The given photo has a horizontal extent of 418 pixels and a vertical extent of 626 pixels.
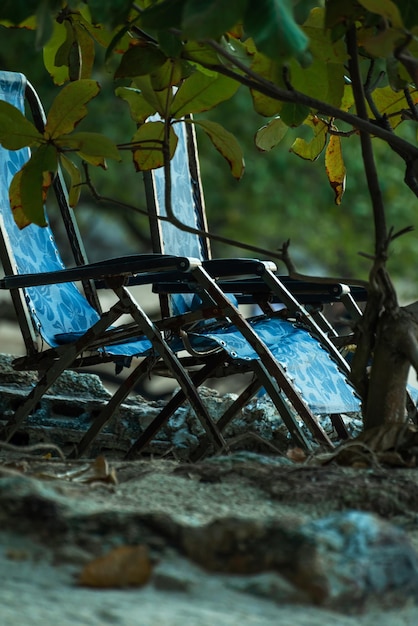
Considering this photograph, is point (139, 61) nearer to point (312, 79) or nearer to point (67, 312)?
point (312, 79)

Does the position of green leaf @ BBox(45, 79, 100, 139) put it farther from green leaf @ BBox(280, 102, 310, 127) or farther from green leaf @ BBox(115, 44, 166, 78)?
green leaf @ BBox(280, 102, 310, 127)

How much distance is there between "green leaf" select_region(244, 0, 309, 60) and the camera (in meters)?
1.85

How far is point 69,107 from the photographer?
106 inches

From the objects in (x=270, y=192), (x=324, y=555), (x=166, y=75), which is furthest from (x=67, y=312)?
(x=270, y=192)

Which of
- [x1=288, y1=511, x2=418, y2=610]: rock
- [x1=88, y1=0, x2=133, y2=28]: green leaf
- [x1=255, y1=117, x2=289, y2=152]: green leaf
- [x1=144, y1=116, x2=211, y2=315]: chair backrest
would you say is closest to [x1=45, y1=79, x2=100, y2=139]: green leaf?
[x1=88, y1=0, x2=133, y2=28]: green leaf

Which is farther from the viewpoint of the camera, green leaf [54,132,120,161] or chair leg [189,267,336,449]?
chair leg [189,267,336,449]

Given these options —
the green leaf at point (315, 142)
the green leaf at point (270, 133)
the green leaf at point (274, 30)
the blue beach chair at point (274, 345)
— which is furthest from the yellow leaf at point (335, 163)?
the green leaf at point (274, 30)

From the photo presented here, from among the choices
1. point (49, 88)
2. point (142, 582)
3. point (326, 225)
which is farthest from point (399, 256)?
point (142, 582)

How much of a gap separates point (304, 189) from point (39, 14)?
37.8 feet

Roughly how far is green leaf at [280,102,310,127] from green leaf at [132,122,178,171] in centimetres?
32

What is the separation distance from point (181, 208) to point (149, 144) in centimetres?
272

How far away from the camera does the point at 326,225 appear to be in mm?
14438

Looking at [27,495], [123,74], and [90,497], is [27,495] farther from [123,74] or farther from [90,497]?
[123,74]

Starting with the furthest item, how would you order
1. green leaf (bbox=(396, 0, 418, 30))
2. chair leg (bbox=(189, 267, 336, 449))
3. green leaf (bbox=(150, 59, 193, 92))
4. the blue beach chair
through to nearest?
the blue beach chair < chair leg (bbox=(189, 267, 336, 449)) < green leaf (bbox=(150, 59, 193, 92)) < green leaf (bbox=(396, 0, 418, 30))
